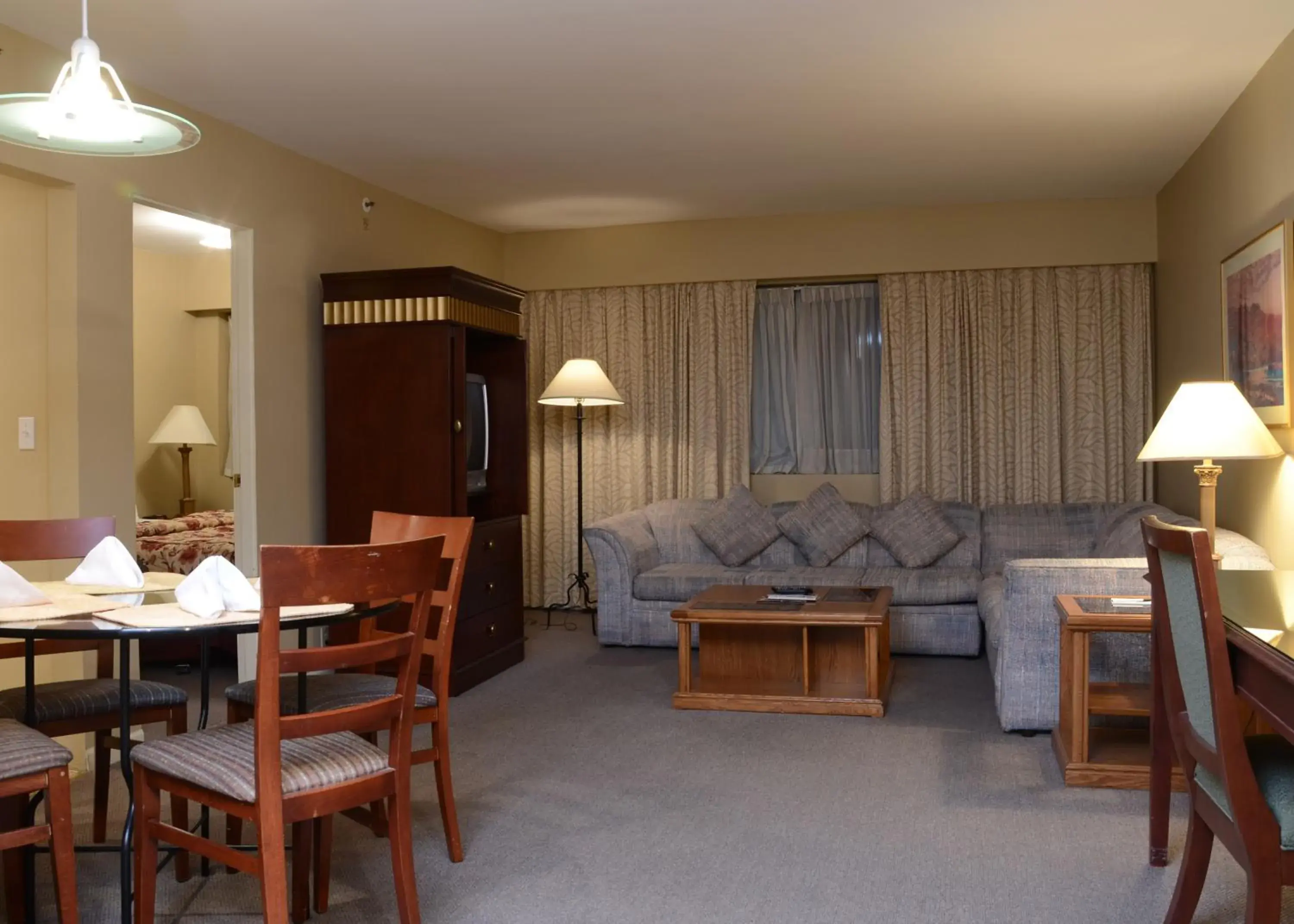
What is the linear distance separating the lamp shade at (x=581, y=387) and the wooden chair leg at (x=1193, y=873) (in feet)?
14.6

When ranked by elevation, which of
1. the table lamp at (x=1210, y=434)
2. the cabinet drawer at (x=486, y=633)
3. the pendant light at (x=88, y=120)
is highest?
the pendant light at (x=88, y=120)

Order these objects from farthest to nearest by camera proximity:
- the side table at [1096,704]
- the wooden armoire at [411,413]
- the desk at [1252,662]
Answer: the wooden armoire at [411,413]
the side table at [1096,704]
the desk at [1252,662]

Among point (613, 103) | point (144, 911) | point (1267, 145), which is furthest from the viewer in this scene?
point (613, 103)

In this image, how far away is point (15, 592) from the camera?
8.11 ft

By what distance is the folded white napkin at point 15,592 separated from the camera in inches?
96.8

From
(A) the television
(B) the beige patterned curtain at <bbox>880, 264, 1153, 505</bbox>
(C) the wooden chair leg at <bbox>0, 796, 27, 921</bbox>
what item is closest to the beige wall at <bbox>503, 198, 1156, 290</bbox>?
(B) the beige patterned curtain at <bbox>880, 264, 1153, 505</bbox>

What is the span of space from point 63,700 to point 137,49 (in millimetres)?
2277

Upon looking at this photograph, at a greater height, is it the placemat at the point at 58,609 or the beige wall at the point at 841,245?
the beige wall at the point at 841,245

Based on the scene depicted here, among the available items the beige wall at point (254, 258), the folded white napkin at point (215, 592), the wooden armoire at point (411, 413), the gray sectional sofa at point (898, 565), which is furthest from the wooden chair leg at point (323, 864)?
the gray sectional sofa at point (898, 565)

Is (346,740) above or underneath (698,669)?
above

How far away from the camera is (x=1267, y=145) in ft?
13.5

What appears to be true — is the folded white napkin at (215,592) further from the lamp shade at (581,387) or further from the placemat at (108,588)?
the lamp shade at (581,387)

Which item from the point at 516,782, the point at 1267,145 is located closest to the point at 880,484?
the point at 1267,145

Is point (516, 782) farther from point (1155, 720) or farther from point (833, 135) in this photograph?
point (833, 135)
